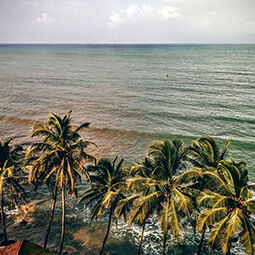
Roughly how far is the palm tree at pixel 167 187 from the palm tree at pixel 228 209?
47.5 inches

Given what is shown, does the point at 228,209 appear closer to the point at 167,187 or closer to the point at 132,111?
the point at 167,187

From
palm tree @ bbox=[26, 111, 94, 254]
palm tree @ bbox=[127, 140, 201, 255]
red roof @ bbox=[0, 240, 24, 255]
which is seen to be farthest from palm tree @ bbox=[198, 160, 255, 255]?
red roof @ bbox=[0, 240, 24, 255]

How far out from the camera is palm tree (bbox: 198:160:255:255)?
41.9 ft

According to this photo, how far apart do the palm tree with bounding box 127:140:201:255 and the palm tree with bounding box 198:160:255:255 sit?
3.96ft

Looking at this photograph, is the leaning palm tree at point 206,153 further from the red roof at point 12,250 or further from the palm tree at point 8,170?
the red roof at point 12,250

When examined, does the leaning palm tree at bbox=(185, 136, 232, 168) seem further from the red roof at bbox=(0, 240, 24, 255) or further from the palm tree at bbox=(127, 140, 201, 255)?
the red roof at bbox=(0, 240, 24, 255)

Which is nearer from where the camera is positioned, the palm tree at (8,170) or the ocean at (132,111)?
the palm tree at (8,170)

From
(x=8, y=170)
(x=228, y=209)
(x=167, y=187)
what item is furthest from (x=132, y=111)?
(x=228, y=209)

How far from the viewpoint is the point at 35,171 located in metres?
17.1

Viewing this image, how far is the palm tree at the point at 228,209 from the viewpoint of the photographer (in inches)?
502

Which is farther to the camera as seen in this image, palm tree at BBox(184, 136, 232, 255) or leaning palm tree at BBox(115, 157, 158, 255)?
palm tree at BBox(184, 136, 232, 255)

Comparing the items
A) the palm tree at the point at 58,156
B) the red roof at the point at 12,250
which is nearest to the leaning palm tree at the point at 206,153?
the palm tree at the point at 58,156

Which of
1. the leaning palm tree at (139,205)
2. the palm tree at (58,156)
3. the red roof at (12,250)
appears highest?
the palm tree at (58,156)

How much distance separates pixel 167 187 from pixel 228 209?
395cm
